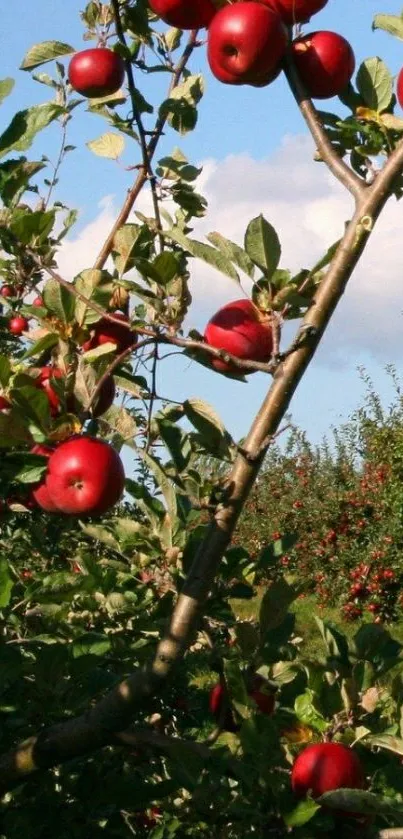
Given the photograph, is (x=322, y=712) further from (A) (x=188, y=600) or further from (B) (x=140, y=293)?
(B) (x=140, y=293)

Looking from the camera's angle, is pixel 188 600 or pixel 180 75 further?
pixel 180 75

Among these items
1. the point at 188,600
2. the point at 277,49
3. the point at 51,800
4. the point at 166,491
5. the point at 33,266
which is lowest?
the point at 51,800

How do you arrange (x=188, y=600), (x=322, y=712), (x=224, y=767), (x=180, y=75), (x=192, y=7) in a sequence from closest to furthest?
(x=188, y=600) < (x=192, y=7) < (x=224, y=767) < (x=322, y=712) < (x=180, y=75)

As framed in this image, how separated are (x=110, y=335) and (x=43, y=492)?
0.70 feet

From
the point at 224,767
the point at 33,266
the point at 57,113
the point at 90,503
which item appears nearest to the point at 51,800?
the point at 224,767

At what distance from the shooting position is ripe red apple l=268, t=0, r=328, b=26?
1.15 metres

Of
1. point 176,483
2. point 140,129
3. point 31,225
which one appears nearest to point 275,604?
point 176,483

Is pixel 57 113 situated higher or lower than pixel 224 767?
higher

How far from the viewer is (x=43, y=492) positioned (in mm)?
1268

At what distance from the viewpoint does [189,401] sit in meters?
1.25

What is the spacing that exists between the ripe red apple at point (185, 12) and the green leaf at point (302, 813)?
0.88 meters

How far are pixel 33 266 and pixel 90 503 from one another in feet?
1.65

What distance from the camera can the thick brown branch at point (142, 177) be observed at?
147cm

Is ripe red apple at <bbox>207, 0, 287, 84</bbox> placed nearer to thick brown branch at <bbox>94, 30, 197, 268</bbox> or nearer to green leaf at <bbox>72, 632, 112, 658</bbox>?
thick brown branch at <bbox>94, 30, 197, 268</bbox>
